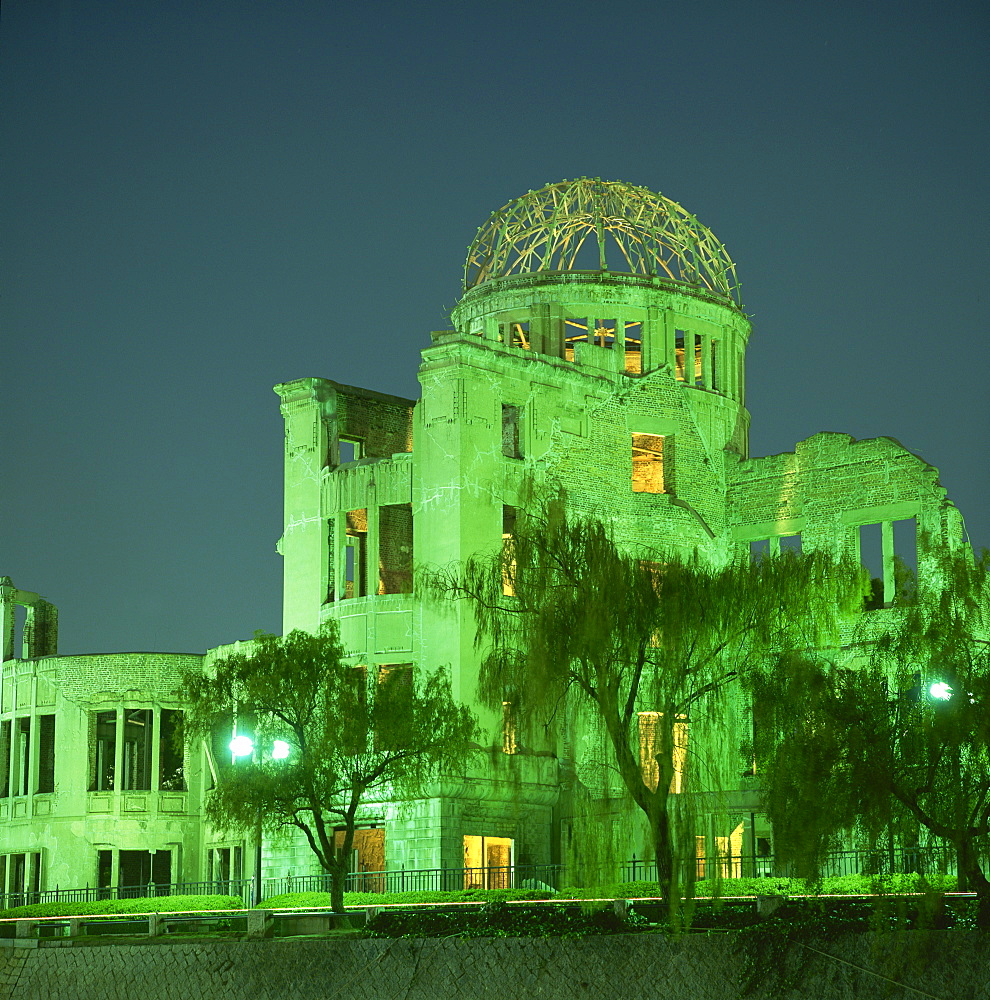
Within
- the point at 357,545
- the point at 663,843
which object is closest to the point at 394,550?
the point at 357,545

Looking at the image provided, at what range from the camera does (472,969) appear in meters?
28.8

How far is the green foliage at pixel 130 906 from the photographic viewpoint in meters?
38.3

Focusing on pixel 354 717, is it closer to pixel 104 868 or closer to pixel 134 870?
pixel 134 870

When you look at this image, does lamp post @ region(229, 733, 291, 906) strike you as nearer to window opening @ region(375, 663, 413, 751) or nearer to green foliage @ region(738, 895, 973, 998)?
window opening @ region(375, 663, 413, 751)

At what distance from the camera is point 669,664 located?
3108cm

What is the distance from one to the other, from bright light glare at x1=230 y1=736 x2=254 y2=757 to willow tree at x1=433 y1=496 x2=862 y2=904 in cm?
571

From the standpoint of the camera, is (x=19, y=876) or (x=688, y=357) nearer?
(x=19, y=876)

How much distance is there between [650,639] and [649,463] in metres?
19.6

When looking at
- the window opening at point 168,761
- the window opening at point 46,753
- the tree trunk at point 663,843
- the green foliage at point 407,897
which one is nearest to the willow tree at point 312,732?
the green foliage at point 407,897

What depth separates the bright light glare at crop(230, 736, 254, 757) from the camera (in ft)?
115

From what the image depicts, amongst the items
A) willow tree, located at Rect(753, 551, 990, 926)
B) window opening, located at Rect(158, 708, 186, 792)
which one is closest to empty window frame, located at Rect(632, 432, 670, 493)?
window opening, located at Rect(158, 708, 186, 792)

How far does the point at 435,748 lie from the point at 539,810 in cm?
710

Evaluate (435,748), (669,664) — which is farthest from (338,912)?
(669,664)

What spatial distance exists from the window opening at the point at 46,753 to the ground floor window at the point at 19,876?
1.98m
